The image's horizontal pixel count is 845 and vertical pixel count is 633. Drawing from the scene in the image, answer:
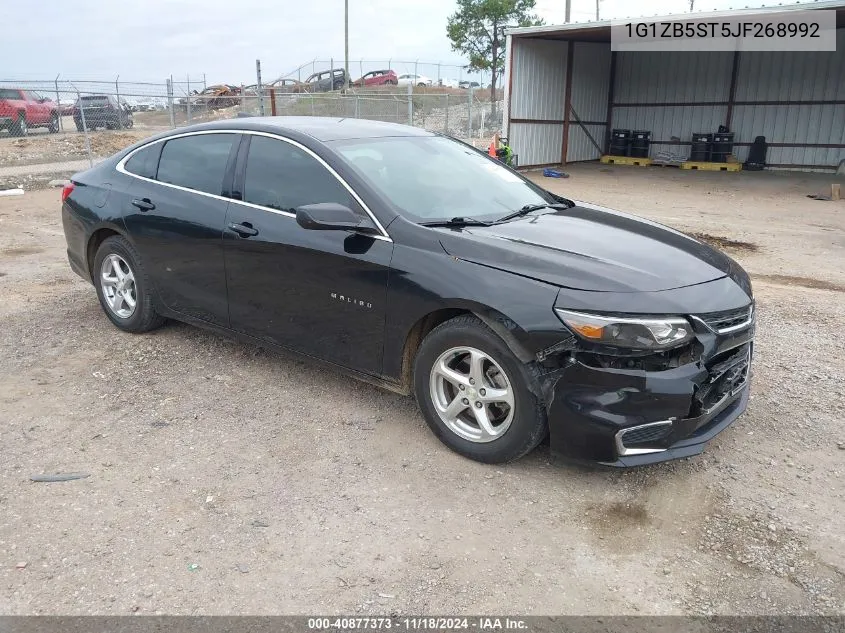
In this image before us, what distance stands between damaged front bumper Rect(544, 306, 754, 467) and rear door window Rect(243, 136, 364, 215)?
1500 millimetres

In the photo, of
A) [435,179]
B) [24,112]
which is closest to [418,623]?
[435,179]

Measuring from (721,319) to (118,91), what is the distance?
21401mm

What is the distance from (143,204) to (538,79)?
1644cm

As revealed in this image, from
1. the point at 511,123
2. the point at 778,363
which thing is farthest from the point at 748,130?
the point at 778,363

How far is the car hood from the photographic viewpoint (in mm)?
3156

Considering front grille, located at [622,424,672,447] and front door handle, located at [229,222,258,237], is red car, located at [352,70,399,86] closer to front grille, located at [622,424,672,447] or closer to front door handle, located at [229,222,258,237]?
front door handle, located at [229,222,258,237]

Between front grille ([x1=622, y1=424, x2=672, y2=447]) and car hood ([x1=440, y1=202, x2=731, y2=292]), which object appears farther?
car hood ([x1=440, y1=202, x2=731, y2=292])

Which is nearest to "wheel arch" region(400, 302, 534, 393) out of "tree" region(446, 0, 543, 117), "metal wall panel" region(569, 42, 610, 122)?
"metal wall panel" region(569, 42, 610, 122)

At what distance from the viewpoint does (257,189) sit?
13.9 feet

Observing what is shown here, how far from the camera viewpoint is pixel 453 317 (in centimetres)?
347

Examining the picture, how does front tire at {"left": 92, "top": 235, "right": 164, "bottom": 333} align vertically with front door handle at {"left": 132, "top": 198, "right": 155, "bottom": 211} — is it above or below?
below

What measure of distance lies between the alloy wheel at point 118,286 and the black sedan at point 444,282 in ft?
0.07

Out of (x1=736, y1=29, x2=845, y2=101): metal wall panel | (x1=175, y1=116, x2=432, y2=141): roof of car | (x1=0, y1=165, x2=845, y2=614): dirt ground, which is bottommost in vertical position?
(x1=0, y1=165, x2=845, y2=614): dirt ground

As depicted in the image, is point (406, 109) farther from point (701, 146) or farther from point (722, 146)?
point (722, 146)
